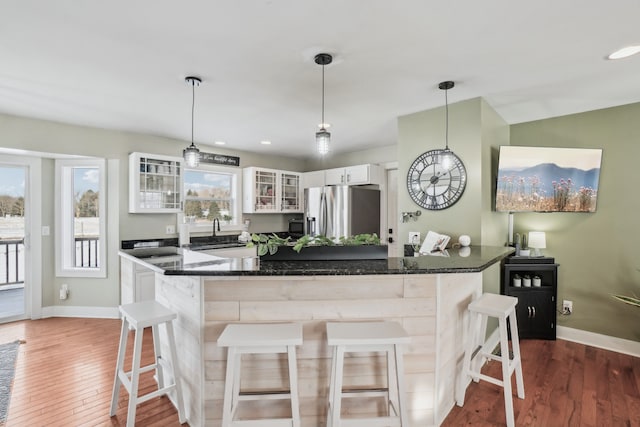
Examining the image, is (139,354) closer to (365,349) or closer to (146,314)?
(146,314)

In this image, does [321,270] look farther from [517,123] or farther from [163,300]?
[517,123]

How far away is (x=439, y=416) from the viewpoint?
201 centimetres

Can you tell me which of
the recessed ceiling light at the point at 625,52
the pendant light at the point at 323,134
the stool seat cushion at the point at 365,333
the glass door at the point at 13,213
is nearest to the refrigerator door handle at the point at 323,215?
the pendant light at the point at 323,134

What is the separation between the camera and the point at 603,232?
325 cm

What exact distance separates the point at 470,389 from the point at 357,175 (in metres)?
3.14

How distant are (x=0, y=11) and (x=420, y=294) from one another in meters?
2.76

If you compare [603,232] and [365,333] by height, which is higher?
[603,232]

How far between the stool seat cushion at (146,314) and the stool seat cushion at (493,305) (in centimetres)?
199

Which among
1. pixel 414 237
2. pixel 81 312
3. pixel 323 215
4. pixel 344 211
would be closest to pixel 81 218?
pixel 81 312

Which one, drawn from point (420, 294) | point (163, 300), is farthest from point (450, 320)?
point (163, 300)

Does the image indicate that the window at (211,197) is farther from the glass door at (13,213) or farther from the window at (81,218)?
the glass door at (13,213)

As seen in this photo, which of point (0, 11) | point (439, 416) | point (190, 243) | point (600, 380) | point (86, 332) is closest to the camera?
point (0, 11)

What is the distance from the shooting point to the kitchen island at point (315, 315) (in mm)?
→ 1840

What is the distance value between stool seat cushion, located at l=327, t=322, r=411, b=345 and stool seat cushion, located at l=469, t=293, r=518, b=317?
75 centimetres
